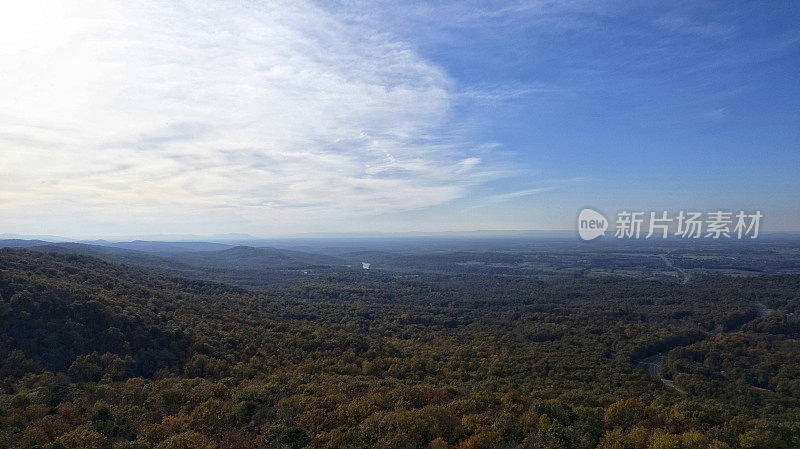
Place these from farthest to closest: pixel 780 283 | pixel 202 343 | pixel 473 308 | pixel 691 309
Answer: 1. pixel 780 283
2. pixel 473 308
3. pixel 691 309
4. pixel 202 343

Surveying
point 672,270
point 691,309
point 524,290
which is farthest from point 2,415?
point 672,270

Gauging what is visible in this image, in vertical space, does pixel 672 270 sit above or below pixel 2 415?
below

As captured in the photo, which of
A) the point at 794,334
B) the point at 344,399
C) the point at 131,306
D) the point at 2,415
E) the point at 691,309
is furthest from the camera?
the point at 691,309

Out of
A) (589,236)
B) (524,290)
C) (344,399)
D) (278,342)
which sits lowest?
(524,290)

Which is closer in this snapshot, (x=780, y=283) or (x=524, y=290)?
(x=780, y=283)

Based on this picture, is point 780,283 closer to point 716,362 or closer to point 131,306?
point 716,362

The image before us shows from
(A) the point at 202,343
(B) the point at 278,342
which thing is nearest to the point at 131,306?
(A) the point at 202,343

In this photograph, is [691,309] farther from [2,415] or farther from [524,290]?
[2,415]
